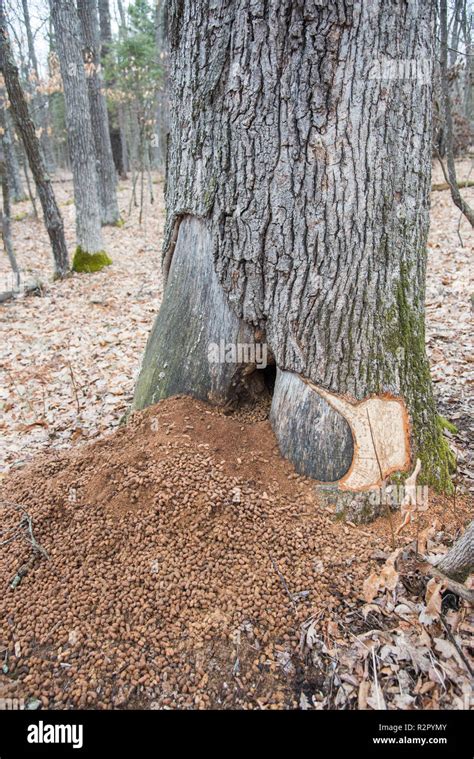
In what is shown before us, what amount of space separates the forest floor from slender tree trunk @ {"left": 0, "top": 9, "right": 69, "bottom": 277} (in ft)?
23.3

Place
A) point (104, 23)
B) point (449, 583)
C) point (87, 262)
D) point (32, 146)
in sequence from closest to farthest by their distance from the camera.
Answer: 1. point (449, 583)
2. point (32, 146)
3. point (87, 262)
4. point (104, 23)

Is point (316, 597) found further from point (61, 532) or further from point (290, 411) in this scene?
point (61, 532)

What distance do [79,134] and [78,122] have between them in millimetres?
221

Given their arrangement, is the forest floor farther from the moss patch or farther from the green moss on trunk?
the moss patch

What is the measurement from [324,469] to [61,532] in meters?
1.40

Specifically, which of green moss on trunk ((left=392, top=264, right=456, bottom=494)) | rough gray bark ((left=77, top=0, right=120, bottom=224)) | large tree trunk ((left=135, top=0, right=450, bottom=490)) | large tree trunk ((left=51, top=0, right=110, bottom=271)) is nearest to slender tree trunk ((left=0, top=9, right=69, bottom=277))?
large tree trunk ((left=51, top=0, right=110, bottom=271))

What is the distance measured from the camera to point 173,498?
230cm

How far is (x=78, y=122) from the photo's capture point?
9055 mm

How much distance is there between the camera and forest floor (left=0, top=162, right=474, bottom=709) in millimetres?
1779

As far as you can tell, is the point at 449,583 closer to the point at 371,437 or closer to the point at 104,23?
the point at 371,437

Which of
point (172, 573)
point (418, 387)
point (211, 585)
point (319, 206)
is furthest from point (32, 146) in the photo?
point (211, 585)

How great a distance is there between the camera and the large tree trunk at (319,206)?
205cm

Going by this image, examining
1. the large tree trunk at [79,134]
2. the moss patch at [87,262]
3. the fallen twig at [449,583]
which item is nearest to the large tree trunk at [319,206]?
the fallen twig at [449,583]

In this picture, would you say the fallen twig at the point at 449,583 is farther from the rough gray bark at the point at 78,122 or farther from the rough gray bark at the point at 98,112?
the rough gray bark at the point at 98,112
